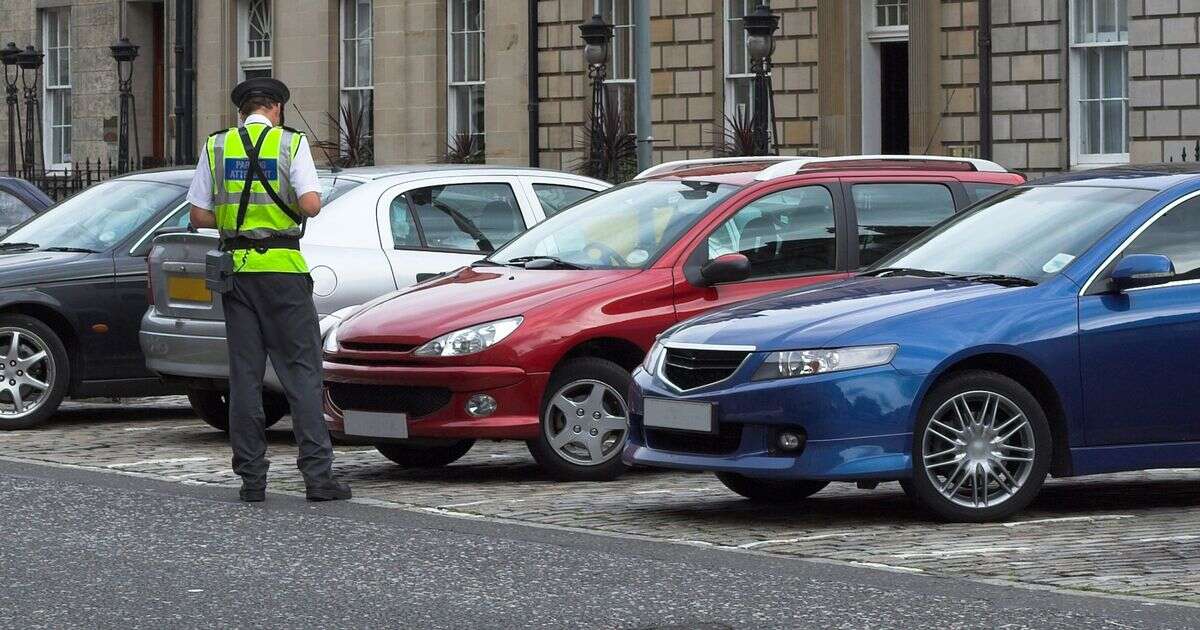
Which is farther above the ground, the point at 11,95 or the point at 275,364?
the point at 11,95

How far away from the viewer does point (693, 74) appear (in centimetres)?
2975

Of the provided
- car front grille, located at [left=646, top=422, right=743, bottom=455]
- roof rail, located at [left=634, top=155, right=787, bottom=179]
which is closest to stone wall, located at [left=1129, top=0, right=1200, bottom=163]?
roof rail, located at [left=634, top=155, right=787, bottom=179]

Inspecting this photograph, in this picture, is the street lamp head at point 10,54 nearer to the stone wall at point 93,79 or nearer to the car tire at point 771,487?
the stone wall at point 93,79

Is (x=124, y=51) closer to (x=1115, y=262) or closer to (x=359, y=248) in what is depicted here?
(x=359, y=248)

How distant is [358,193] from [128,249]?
2.02 metres

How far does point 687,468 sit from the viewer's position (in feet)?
32.7

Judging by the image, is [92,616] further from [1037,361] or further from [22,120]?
[22,120]

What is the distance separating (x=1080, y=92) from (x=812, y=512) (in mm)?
16317

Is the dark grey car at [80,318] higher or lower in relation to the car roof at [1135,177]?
lower

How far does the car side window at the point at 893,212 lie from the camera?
12164 mm

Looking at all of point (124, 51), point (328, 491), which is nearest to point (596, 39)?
point (124, 51)

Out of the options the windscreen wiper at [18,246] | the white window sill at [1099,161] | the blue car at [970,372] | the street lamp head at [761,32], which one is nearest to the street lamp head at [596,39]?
the street lamp head at [761,32]

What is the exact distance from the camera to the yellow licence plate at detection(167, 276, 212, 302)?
13312 mm

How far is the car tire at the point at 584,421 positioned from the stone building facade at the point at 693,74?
14.4 metres
